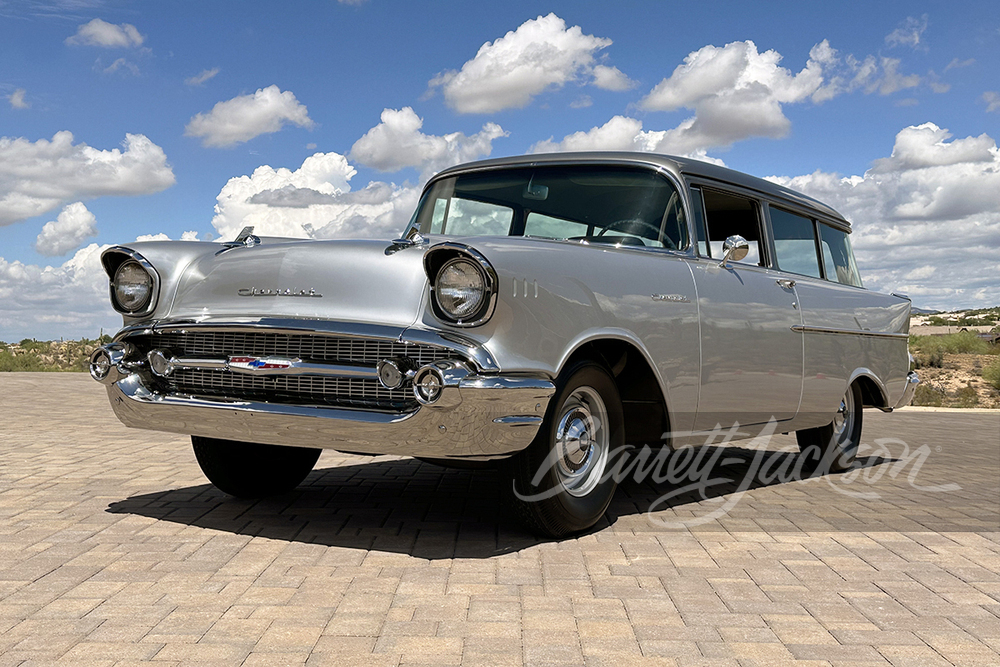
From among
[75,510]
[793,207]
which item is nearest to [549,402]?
[75,510]

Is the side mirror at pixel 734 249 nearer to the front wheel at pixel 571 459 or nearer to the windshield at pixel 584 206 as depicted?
the windshield at pixel 584 206

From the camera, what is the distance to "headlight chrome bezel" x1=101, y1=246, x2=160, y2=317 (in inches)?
174

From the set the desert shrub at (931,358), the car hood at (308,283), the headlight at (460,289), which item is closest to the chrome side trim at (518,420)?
the headlight at (460,289)

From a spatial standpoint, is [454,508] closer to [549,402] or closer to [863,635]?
[549,402]

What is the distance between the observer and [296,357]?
13.0 feet

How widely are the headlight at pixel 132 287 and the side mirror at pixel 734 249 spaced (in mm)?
2920

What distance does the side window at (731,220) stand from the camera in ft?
17.4

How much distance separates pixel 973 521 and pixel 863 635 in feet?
7.96

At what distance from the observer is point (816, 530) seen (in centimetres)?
472

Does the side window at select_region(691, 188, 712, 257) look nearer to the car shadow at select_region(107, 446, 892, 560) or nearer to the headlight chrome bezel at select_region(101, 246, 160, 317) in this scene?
the car shadow at select_region(107, 446, 892, 560)

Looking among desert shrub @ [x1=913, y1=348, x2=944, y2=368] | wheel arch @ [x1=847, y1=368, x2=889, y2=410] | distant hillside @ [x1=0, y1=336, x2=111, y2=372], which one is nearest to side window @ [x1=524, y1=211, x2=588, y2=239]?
wheel arch @ [x1=847, y1=368, x2=889, y2=410]

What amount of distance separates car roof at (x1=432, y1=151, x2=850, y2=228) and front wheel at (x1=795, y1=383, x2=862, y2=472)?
5.69ft

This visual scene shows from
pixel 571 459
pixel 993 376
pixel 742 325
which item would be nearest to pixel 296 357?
pixel 571 459

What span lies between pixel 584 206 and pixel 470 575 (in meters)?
2.15
